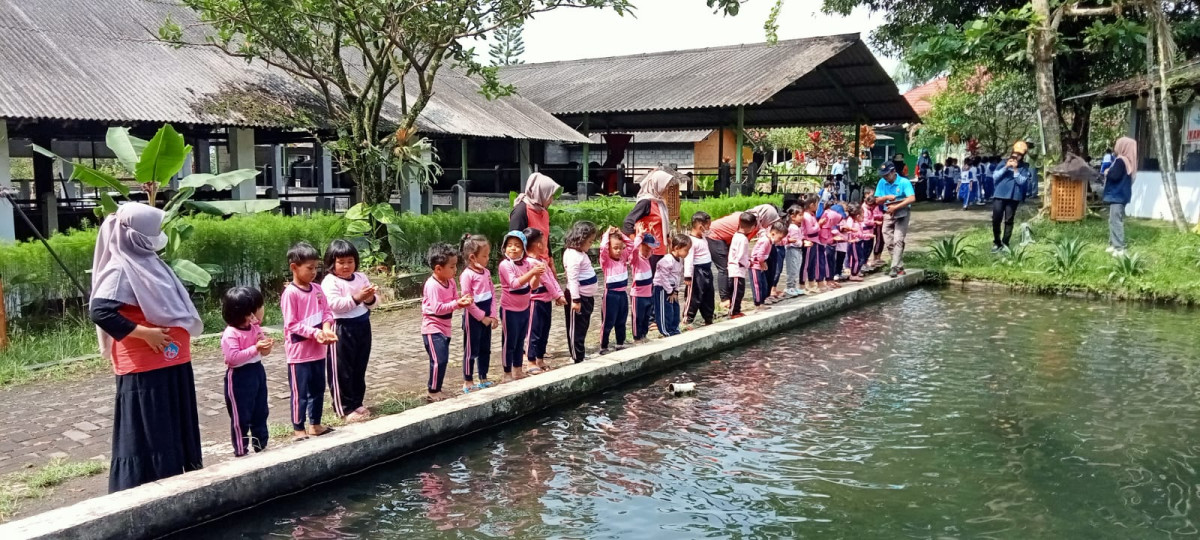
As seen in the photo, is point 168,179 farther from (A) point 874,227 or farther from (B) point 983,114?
(B) point 983,114

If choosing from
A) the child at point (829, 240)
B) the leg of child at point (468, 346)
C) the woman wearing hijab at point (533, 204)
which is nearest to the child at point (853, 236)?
the child at point (829, 240)

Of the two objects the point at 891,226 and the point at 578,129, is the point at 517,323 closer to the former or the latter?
the point at 891,226

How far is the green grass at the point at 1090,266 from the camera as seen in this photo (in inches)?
446

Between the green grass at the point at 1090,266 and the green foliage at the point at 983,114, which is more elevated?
the green foliage at the point at 983,114

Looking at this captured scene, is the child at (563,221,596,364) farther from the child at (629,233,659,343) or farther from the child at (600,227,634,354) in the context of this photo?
the child at (629,233,659,343)

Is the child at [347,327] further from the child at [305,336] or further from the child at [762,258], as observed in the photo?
the child at [762,258]

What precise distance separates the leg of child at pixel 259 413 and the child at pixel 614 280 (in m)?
3.16

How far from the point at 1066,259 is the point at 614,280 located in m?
7.88

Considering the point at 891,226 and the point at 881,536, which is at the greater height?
the point at 891,226

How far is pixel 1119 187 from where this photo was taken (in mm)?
12531

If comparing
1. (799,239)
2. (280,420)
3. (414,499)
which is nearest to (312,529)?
(414,499)

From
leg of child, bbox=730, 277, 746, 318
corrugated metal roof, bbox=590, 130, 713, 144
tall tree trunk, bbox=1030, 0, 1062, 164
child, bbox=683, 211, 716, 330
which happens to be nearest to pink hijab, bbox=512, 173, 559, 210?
child, bbox=683, 211, 716, 330

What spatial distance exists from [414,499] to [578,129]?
1877 cm

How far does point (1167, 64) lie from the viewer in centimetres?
1480
